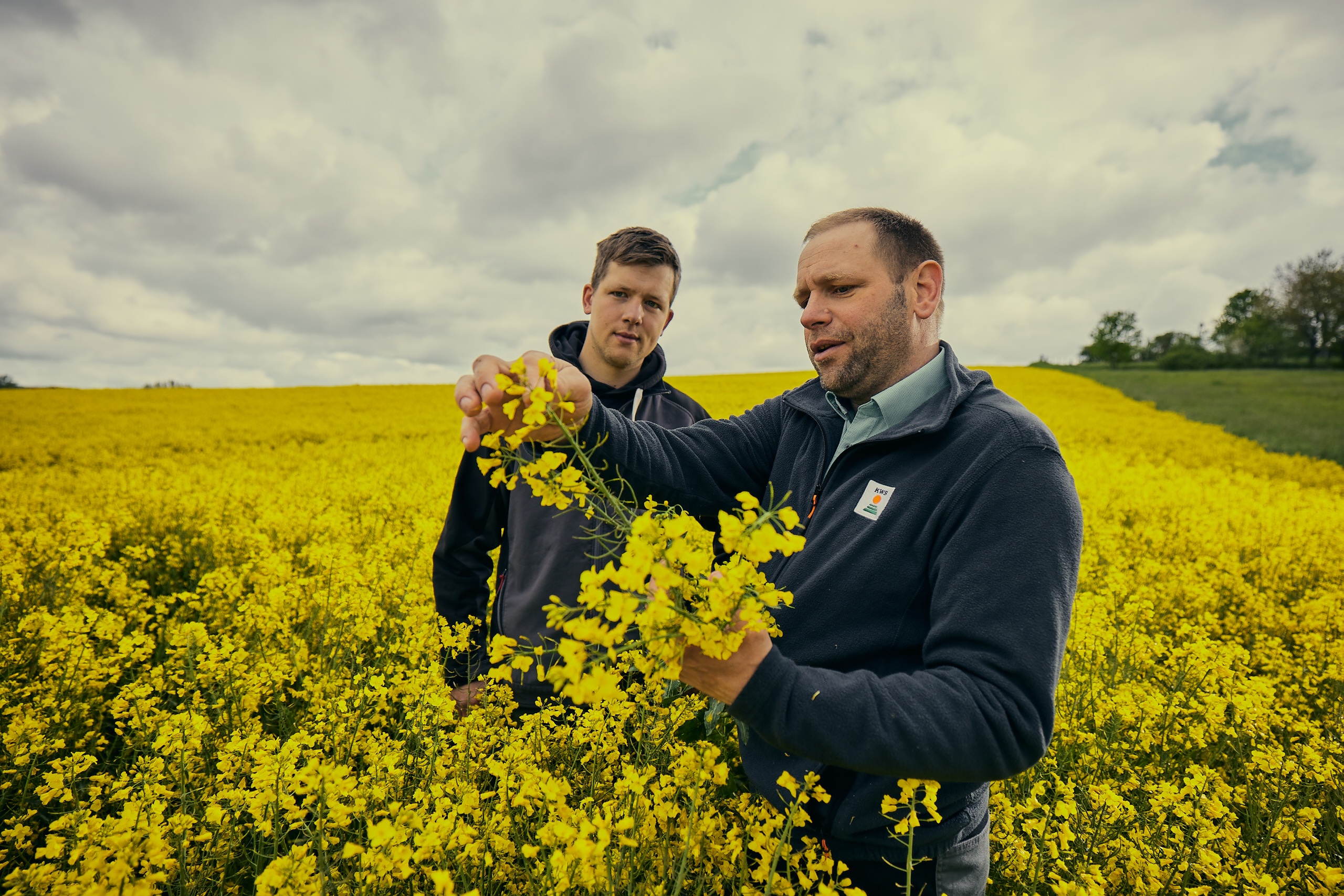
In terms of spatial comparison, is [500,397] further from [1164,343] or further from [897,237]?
[1164,343]

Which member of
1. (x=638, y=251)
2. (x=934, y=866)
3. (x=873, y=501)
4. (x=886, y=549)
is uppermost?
(x=638, y=251)

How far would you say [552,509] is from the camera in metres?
2.83

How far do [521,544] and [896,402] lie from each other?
1850 mm

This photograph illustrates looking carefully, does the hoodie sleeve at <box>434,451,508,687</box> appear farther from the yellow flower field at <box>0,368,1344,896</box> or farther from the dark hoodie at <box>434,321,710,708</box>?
the yellow flower field at <box>0,368,1344,896</box>

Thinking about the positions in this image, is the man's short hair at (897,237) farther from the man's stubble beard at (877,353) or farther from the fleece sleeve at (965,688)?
the fleece sleeve at (965,688)

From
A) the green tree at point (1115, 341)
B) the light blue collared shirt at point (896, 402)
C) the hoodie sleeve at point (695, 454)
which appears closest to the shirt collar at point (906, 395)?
the light blue collared shirt at point (896, 402)

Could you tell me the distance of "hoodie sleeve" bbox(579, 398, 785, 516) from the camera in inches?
75.3

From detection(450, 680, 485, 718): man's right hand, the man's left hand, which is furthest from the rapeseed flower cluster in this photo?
detection(450, 680, 485, 718): man's right hand

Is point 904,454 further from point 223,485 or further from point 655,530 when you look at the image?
point 223,485

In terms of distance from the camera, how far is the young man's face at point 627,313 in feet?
9.87

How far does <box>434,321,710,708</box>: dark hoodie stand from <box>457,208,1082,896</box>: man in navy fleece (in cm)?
83

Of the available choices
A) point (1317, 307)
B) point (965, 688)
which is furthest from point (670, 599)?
point (1317, 307)

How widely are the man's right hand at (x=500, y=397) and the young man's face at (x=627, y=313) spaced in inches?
51.2

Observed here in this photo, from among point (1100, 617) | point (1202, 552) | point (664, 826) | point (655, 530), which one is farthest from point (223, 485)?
point (1202, 552)
